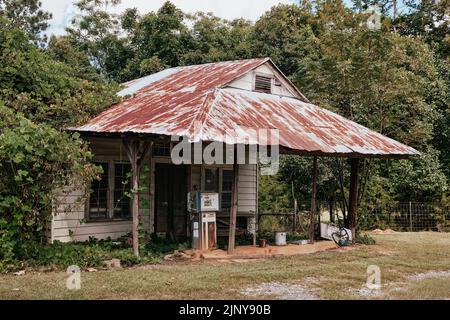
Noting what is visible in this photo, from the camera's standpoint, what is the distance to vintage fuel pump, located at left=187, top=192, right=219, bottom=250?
12.5m

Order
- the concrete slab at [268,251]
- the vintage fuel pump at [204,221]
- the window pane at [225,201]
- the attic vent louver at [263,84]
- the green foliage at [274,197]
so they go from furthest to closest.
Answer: the green foliage at [274,197]
the window pane at [225,201]
the attic vent louver at [263,84]
the vintage fuel pump at [204,221]
the concrete slab at [268,251]

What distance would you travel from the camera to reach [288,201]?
2180 centimetres

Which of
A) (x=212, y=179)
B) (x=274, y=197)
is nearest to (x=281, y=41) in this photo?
(x=274, y=197)

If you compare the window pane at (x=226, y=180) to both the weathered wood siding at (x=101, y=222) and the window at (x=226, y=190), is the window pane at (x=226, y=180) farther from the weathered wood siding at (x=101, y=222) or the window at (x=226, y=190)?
the weathered wood siding at (x=101, y=222)

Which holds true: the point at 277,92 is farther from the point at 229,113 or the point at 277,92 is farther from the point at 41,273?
the point at 41,273

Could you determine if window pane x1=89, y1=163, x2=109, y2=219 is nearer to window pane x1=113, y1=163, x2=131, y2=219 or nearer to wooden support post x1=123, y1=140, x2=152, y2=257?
window pane x1=113, y1=163, x2=131, y2=219

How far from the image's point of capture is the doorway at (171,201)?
46.9 ft

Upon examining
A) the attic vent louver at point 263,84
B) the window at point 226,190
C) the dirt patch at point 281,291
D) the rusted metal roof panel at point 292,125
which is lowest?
the dirt patch at point 281,291

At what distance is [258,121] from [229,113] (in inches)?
28.6

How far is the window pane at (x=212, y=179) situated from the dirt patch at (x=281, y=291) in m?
6.68

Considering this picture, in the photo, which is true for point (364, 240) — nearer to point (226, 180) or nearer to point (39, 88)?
point (226, 180)

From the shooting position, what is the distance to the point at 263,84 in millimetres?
15320

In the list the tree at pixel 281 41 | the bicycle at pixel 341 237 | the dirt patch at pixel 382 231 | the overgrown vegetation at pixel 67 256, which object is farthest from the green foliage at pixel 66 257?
the tree at pixel 281 41

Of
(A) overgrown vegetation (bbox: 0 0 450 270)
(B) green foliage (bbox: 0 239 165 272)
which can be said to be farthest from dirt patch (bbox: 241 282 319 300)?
(A) overgrown vegetation (bbox: 0 0 450 270)
